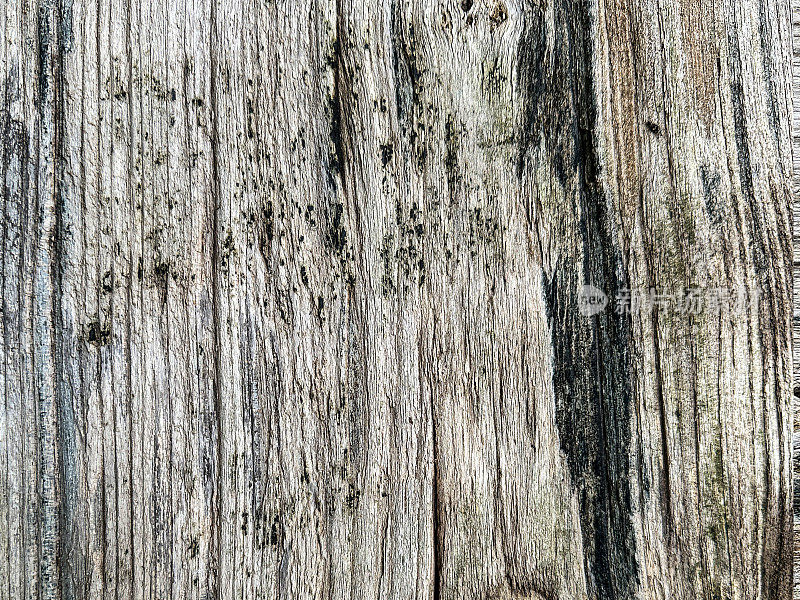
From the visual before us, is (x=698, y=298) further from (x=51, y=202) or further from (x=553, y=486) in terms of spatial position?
(x=51, y=202)

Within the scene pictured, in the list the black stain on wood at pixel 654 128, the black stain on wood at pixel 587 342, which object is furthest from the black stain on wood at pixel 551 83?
the black stain on wood at pixel 654 128

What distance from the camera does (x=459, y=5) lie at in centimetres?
97

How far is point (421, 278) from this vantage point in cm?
98

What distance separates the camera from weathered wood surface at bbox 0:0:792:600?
955 millimetres

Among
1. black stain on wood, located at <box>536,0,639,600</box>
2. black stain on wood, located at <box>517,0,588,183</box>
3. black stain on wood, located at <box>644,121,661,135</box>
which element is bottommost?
black stain on wood, located at <box>536,0,639,600</box>

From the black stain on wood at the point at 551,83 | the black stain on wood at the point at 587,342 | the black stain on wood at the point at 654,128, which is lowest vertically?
the black stain on wood at the point at 587,342

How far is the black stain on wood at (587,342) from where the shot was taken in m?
0.98

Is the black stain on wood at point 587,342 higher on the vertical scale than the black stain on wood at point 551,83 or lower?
lower

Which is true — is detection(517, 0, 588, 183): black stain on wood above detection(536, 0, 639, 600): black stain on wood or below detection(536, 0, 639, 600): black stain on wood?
above

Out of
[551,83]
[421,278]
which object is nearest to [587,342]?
[421,278]

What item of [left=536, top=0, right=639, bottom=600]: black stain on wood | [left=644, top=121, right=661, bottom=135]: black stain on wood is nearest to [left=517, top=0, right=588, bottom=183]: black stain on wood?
[left=536, top=0, right=639, bottom=600]: black stain on wood

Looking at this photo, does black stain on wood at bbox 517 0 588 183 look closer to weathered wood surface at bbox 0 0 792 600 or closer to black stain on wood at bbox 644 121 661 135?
weathered wood surface at bbox 0 0 792 600

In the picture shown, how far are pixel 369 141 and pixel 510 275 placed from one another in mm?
325

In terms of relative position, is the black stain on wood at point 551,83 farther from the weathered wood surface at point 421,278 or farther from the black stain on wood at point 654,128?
the black stain on wood at point 654,128
